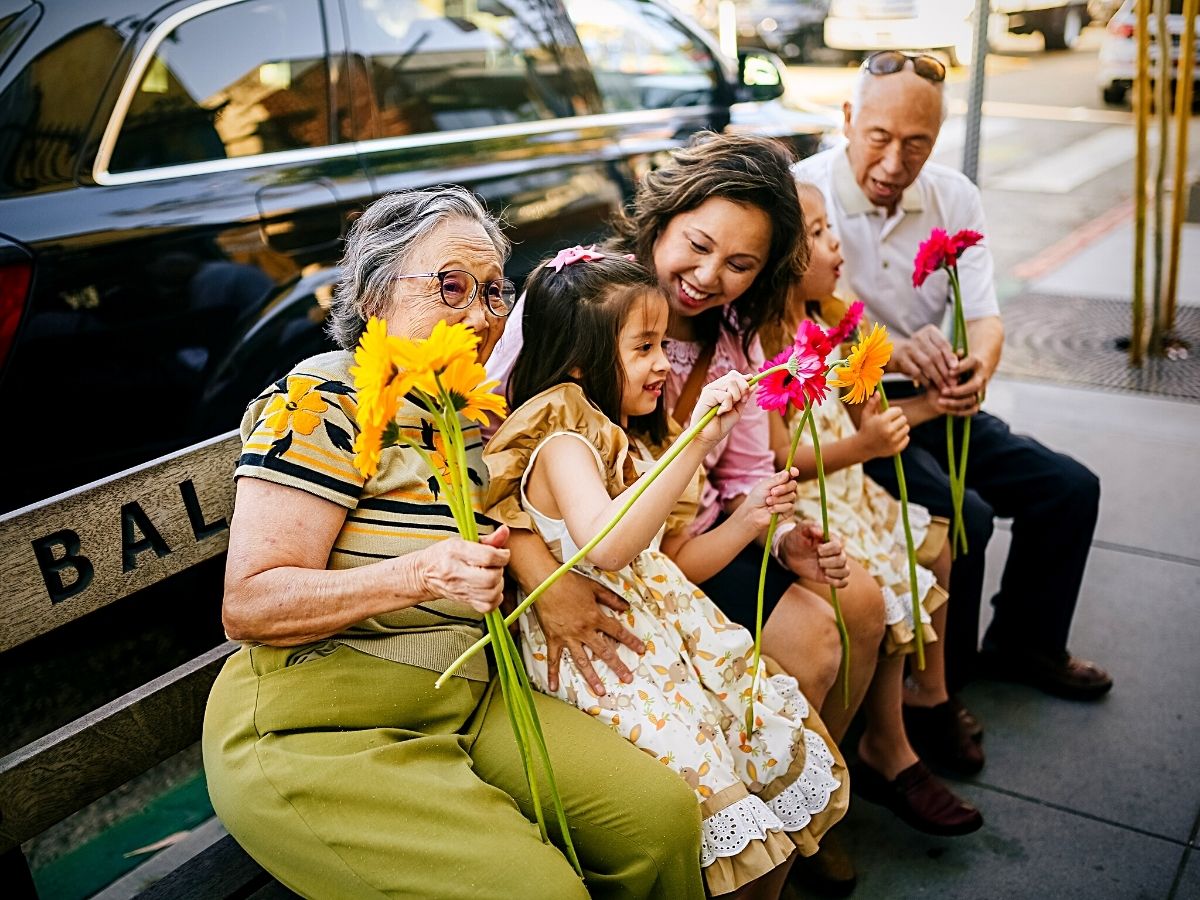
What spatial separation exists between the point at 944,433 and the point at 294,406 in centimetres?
202

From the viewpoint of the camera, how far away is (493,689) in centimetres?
202

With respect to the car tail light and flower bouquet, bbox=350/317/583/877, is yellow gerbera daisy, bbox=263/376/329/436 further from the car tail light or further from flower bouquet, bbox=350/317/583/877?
the car tail light

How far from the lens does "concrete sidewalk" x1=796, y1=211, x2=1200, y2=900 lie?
8.43 feet

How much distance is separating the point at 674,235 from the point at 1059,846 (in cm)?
160

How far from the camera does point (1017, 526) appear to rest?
127 inches

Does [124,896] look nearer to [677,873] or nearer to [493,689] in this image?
[493,689]

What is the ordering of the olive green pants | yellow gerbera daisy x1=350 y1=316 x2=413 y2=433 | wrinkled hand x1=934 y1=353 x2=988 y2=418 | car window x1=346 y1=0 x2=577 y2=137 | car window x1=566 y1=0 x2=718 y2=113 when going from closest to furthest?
yellow gerbera daisy x1=350 y1=316 x2=413 y2=433, the olive green pants, wrinkled hand x1=934 y1=353 x2=988 y2=418, car window x1=346 y1=0 x2=577 y2=137, car window x1=566 y1=0 x2=718 y2=113

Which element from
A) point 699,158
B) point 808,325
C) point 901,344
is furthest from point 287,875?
point 901,344

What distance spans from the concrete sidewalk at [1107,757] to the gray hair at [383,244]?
5.26 feet

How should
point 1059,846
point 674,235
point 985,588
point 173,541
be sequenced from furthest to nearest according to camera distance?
point 985,588 → point 1059,846 → point 674,235 → point 173,541

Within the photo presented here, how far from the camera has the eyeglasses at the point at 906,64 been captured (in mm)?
3025

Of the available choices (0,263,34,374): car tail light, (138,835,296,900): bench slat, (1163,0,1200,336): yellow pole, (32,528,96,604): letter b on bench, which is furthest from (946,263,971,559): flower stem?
(1163,0,1200,336): yellow pole

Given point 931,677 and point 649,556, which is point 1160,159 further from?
point 649,556

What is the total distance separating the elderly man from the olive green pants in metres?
1.39
